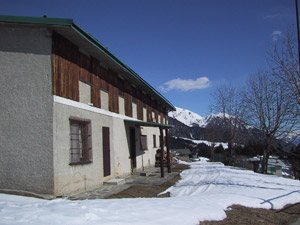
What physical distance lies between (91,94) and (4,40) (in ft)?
11.8

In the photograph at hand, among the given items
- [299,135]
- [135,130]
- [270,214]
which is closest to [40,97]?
[270,214]

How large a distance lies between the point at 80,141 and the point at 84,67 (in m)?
2.81

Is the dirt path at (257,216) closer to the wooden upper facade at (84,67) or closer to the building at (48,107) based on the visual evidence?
the building at (48,107)

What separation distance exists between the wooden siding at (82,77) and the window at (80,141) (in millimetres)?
1002

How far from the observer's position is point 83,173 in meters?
9.91

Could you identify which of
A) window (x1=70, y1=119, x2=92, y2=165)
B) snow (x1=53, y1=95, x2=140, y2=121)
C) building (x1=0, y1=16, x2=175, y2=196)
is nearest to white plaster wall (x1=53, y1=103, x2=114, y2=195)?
building (x1=0, y1=16, x2=175, y2=196)

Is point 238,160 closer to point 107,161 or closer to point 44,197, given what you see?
point 107,161

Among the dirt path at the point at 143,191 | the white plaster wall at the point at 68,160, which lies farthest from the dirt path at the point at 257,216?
the white plaster wall at the point at 68,160

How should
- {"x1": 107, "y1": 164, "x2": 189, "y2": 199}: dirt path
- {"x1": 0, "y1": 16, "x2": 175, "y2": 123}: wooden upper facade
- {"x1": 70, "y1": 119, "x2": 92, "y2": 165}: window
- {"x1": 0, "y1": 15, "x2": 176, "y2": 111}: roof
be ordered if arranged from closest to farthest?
1. {"x1": 0, "y1": 15, "x2": 176, "y2": 111}: roof
2. {"x1": 0, "y1": 16, "x2": 175, "y2": 123}: wooden upper facade
3. {"x1": 107, "y1": 164, "x2": 189, "y2": 199}: dirt path
4. {"x1": 70, "y1": 119, "x2": 92, "y2": 165}: window

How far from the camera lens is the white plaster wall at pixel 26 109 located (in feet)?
26.5

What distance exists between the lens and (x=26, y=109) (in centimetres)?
831

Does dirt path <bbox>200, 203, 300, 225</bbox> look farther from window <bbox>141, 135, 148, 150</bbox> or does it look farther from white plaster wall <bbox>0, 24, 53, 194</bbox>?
window <bbox>141, 135, 148, 150</bbox>

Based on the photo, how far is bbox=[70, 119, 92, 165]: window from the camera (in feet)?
31.7

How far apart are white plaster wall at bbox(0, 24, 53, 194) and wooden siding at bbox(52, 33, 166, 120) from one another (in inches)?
15.3
